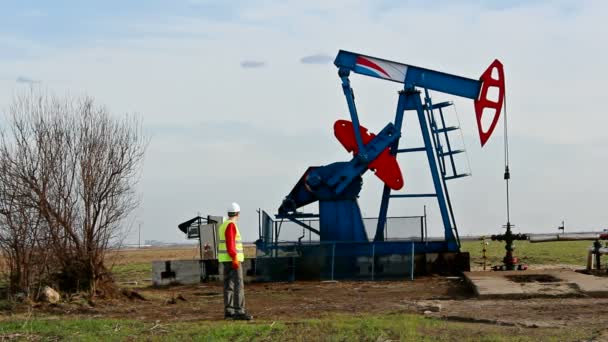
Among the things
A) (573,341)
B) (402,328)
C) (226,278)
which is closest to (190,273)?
(226,278)

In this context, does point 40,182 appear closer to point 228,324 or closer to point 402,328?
point 228,324

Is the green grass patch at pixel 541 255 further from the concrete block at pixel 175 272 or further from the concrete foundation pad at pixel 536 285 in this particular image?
the concrete foundation pad at pixel 536 285

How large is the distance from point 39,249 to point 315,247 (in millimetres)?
8376

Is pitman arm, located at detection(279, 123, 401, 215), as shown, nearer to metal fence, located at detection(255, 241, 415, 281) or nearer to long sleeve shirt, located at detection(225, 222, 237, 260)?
metal fence, located at detection(255, 241, 415, 281)

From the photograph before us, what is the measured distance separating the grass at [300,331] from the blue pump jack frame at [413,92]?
11044 millimetres

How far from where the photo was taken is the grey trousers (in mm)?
15109

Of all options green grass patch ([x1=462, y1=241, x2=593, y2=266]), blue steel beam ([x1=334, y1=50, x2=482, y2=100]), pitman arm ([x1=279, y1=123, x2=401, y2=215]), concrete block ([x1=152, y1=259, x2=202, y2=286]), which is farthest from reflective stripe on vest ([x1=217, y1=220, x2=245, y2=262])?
green grass patch ([x1=462, y1=241, x2=593, y2=266])

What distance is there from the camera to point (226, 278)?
605 inches

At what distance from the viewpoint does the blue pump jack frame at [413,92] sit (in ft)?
82.0

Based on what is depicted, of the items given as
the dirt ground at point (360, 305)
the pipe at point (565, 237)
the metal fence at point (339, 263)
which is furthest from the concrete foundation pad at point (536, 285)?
the pipe at point (565, 237)

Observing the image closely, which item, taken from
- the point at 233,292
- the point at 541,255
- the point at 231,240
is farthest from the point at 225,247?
the point at 541,255

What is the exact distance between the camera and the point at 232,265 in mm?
15312

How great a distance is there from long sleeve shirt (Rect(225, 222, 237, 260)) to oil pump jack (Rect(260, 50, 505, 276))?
9.56 meters

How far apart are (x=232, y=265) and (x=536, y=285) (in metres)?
6.25
